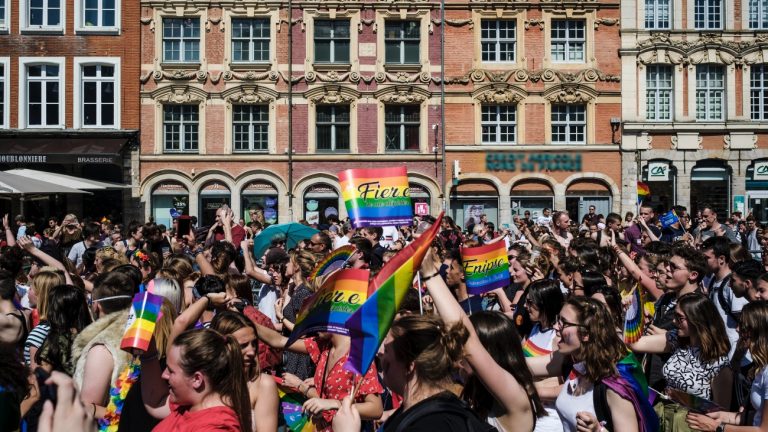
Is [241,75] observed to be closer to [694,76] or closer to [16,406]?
[694,76]

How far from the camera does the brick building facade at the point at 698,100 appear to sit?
99.0ft

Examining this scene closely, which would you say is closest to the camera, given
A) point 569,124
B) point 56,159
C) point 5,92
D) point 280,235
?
point 280,235

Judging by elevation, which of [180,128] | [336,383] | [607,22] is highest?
[607,22]

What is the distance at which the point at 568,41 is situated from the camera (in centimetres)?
3061

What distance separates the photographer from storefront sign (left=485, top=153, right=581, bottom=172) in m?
30.2

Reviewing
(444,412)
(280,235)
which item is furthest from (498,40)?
(444,412)

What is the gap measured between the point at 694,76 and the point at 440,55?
9.34 metres

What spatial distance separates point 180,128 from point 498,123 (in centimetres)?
1162

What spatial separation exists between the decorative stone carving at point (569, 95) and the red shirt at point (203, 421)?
27731 millimetres

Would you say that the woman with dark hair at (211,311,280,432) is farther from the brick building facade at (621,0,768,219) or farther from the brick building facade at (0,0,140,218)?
the brick building facade at (621,0,768,219)

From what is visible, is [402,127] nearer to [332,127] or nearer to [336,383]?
[332,127]

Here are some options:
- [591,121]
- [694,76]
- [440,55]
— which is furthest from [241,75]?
[694,76]

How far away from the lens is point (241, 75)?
2991 centimetres

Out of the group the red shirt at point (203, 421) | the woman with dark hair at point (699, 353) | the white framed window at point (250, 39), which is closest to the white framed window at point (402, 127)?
the white framed window at point (250, 39)
